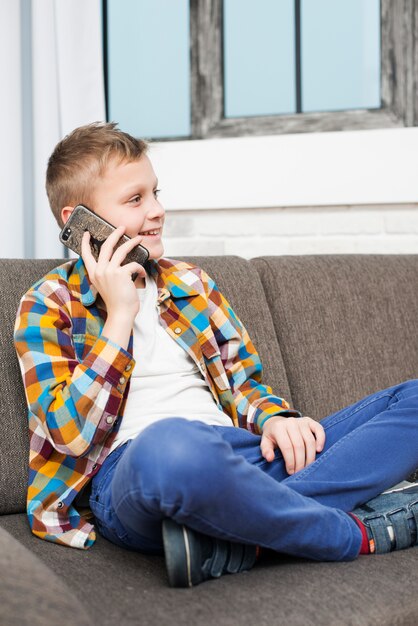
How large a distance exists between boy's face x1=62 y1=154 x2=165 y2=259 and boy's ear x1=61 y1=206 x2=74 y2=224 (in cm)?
4

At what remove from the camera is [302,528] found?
1.05m

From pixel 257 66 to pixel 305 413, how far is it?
1.19 meters

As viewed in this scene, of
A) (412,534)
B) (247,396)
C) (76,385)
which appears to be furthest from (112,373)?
(412,534)

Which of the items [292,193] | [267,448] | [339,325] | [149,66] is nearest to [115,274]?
[267,448]

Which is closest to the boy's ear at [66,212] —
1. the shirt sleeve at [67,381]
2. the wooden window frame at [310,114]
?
the shirt sleeve at [67,381]

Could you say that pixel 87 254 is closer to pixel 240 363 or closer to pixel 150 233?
pixel 150 233

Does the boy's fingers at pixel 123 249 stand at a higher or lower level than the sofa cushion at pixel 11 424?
higher

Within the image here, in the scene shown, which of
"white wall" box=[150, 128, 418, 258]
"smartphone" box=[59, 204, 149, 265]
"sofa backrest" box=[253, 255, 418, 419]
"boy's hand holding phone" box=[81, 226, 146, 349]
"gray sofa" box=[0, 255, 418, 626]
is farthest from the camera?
"white wall" box=[150, 128, 418, 258]

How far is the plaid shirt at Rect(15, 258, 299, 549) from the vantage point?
1.19 metres

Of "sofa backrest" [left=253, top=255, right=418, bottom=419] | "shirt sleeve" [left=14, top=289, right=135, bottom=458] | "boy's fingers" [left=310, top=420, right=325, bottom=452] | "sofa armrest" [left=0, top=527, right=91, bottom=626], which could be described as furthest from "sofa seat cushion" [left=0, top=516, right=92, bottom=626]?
"sofa backrest" [left=253, top=255, right=418, bottom=419]

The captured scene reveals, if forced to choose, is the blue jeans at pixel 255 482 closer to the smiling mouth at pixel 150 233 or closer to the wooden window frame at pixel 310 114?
the smiling mouth at pixel 150 233

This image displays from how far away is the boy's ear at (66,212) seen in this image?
1448mm

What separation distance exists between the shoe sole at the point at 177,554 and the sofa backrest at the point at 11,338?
1.38 feet

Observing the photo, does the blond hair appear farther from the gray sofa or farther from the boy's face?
the gray sofa
